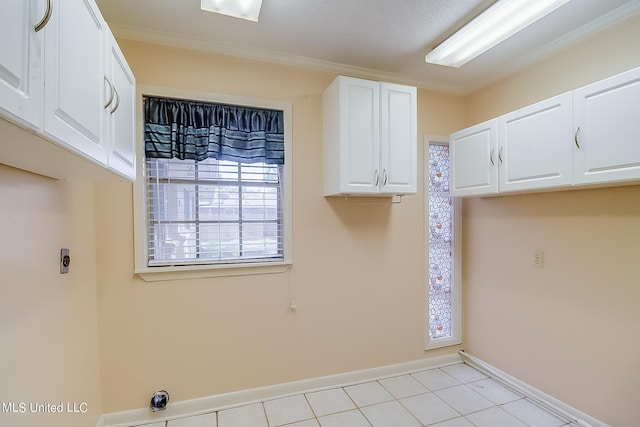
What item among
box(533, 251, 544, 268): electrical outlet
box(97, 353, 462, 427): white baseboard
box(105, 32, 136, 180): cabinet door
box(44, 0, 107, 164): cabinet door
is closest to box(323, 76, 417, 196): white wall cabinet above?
box(533, 251, 544, 268): electrical outlet

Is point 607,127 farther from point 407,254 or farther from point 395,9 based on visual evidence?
point 407,254

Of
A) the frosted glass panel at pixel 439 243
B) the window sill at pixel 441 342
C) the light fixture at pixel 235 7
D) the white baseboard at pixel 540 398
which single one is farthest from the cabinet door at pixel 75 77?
the white baseboard at pixel 540 398

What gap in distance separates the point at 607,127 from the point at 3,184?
294 centimetres

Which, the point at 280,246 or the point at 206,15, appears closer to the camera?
the point at 206,15

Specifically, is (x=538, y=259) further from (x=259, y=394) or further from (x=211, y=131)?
(x=211, y=131)

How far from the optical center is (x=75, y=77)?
985 mm

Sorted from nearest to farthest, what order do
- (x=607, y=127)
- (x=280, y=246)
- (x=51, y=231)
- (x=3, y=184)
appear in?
(x=3, y=184) < (x=51, y=231) < (x=607, y=127) < (x=280, y=246)

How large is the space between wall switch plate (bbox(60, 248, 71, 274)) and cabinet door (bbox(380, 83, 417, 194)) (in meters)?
2.04

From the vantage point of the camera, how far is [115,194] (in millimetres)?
2016

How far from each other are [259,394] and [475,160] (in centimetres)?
257

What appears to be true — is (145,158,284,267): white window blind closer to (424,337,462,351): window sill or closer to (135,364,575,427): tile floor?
(135,364,575,427): tile floor

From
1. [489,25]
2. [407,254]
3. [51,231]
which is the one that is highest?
[489,25]

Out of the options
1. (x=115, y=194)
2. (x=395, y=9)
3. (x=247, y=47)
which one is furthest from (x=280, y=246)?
(x=395, y=9)

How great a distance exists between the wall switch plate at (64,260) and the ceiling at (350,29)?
1.46 metres
